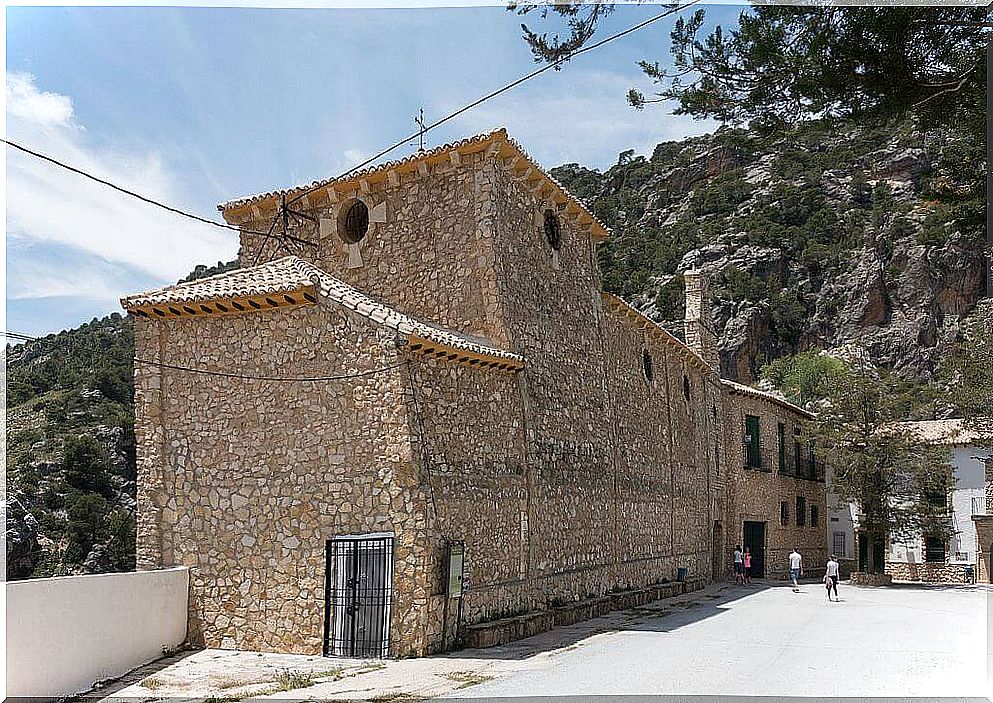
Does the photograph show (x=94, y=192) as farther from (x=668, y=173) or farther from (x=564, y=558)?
(x=668, y=173)

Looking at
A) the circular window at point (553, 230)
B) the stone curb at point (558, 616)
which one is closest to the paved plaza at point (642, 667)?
the stone curb at point (558, 616)

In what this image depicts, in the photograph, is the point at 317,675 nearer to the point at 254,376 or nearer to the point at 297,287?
the point at 254,376

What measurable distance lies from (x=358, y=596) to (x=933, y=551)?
82.6 feet

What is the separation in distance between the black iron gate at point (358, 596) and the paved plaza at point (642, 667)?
29 cm

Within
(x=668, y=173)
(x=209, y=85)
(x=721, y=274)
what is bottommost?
(x=209, y=85)

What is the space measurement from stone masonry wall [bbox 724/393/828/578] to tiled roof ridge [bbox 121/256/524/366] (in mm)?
15686

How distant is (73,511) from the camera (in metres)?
25.2

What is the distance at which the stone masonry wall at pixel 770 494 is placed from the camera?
26.5 meters

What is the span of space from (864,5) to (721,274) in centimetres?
4631

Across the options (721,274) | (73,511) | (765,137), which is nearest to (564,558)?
(765,137)

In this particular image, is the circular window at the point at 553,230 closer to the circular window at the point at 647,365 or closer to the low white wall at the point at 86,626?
the circular window at the point at 647,365

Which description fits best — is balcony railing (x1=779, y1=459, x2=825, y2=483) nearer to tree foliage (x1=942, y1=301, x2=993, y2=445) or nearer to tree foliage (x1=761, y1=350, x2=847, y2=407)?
tree foliage (x1=942, y1=301, x2=993, y2=445)

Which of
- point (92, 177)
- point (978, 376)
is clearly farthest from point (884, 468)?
point (92, 177)

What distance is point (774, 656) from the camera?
35.8ft
